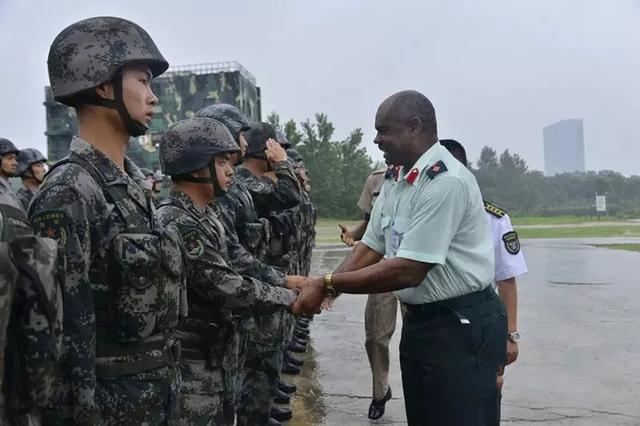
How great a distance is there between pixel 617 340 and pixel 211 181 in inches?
226

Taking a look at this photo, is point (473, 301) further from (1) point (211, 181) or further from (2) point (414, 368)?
(1) point (211, 181)

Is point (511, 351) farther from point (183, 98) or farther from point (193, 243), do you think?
point (183, 98)

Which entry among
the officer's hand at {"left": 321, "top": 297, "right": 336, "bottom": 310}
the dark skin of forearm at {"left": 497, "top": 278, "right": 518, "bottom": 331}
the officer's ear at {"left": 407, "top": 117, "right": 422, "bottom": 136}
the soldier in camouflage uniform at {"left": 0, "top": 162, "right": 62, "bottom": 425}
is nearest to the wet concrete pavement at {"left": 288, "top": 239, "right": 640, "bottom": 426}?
the officer's hand at {"left": 321, "top": 297, "right": 336, "bottom": 310}

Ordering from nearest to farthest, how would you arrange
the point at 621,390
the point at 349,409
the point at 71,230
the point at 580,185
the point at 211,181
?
the point at 71,230
the point at 211,181
the point at 349,409
the point at 621,390
the point at 580,185

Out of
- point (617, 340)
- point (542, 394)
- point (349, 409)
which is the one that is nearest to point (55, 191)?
point (349, 409)

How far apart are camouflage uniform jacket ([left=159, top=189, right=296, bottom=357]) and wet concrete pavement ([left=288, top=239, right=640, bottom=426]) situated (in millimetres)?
2183

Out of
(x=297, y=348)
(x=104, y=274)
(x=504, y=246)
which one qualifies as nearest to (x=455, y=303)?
(x=504, y=246)

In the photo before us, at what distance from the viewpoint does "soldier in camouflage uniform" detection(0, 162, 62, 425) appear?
138 centimetres

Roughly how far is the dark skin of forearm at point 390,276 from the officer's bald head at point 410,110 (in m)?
0.62

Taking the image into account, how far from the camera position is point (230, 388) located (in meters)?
2.90

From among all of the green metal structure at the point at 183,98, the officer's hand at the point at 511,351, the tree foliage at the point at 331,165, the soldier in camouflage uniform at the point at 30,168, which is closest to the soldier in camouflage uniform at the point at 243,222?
the officer's hand at the point at 511,351

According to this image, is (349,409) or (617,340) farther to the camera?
(617,340)

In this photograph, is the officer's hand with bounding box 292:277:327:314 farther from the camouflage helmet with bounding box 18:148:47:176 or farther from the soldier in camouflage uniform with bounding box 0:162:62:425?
the camouflage helmet with bounding box 18:148:47:176

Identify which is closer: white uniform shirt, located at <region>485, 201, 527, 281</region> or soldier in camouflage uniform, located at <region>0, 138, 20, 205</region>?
white uniform shirt, located at <region>485, 201, 527, 281</region>
